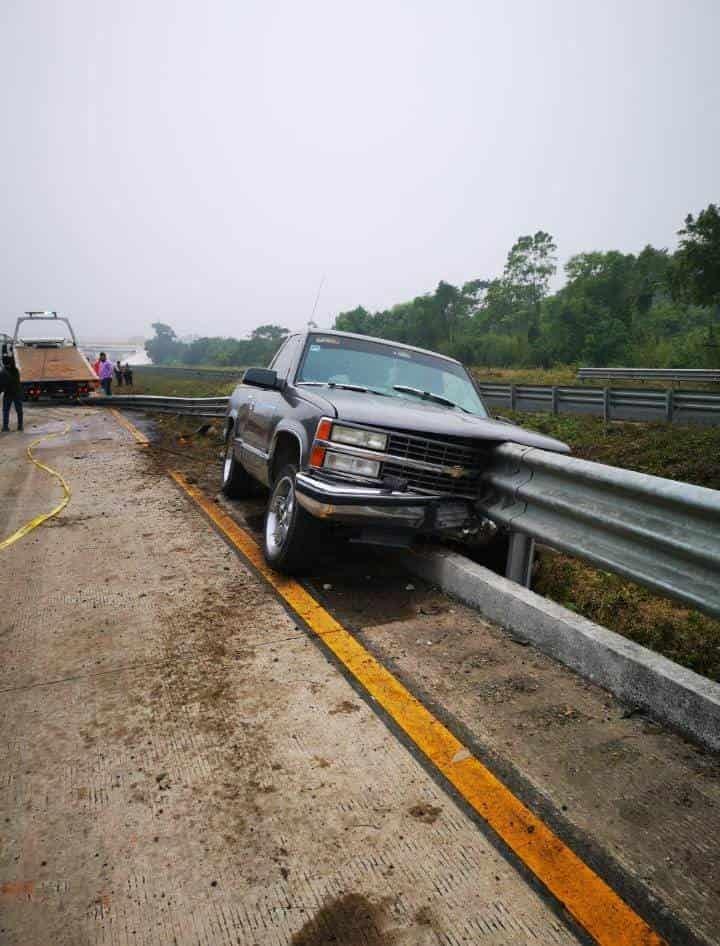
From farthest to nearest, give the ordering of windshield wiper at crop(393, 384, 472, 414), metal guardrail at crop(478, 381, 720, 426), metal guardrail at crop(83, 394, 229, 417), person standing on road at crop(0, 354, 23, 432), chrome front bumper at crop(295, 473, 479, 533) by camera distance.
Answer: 1. metal guardrail at crop(83, 394, 229, 417)
2. metal guardrail at crop(478, 381, 720, 426)
3. person standing on road at crop(0, 354, 23, 432)
4. windshield wiper at crop(393, 384, 472, 414)
5. chrome front bumper at crop(295, 473, 479, 533)

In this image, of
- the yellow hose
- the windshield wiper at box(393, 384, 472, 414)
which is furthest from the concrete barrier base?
the yellow hose

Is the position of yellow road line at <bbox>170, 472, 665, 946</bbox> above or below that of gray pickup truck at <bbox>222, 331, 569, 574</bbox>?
below

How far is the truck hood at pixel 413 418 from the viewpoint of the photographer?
4078 mm

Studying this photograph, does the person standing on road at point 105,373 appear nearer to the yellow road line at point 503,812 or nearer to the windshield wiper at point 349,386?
the windshield wiper at point 349,386

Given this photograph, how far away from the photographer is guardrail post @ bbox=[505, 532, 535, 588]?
13.6ft

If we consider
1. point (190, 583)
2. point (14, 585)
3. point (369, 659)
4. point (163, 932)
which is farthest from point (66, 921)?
point (14, 585)

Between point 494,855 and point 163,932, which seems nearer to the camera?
point 163,932

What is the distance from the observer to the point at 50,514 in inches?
251

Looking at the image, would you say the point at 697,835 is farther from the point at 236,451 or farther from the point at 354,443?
the point at 236,451

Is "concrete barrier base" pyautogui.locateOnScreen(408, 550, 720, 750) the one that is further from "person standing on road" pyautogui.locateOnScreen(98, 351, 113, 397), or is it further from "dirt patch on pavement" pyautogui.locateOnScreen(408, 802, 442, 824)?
"person standing on road" pyautogui.locateOnScreen(98, 351, 113, 397)

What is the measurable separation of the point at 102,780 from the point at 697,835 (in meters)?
2.10

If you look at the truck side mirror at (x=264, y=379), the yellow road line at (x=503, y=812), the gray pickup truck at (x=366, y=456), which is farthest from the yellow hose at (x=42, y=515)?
the yellow road line at (x=503, y=812)

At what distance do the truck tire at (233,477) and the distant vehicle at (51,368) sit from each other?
55.9 feet

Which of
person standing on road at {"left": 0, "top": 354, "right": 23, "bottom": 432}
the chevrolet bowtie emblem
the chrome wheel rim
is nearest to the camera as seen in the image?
the chevrolet bowtie emblem
